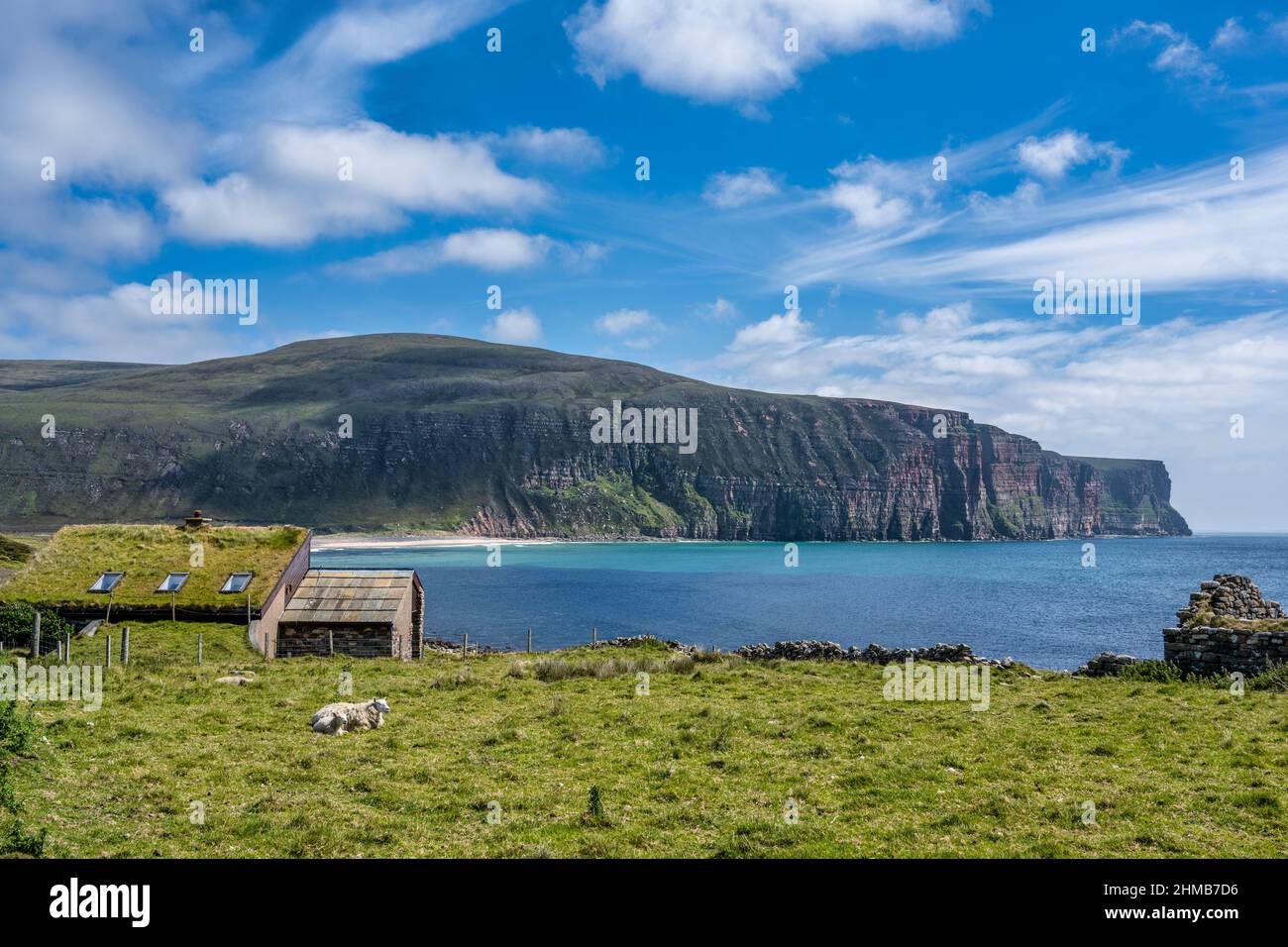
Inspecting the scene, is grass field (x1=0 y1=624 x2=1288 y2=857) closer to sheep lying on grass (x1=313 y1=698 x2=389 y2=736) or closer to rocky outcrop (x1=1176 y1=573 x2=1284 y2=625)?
sheep lying on grass (x1=313 y1=698 x2=389 y2=736)

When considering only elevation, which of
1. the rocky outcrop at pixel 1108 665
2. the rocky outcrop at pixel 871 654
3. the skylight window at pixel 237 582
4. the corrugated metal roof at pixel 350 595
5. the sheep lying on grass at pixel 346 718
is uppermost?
the skylight window at pixel 237 582

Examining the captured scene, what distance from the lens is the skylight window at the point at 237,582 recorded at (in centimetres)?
4075

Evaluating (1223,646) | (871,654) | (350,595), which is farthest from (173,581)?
(1223,646)

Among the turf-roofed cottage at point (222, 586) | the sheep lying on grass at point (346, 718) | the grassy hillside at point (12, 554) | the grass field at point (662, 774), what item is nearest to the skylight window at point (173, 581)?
the turf-roofed cottage at point (222, 586)

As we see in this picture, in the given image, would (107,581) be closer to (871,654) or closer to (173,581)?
(173,581)

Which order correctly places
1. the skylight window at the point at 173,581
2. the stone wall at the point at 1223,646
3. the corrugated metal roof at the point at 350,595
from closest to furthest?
1. the stone wall at the point at 1223,646
2. the corrugated metal roof at the point at 350,595
3. the skylight window at the point at 173,581

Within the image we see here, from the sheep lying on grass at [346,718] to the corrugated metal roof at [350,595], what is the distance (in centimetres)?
1976

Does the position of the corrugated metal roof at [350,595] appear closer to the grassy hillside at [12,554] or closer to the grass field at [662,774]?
the grass field at [662,774]

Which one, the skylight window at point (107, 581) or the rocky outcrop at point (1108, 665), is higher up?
the skylight window at point (107, 581)

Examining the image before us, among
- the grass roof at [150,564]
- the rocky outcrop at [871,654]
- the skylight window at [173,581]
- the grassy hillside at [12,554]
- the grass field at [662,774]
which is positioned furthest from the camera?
the grassy hillside at [12,554]

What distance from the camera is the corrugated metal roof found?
40.9 m

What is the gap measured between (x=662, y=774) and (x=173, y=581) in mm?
35357

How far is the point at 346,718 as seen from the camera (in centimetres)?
2042

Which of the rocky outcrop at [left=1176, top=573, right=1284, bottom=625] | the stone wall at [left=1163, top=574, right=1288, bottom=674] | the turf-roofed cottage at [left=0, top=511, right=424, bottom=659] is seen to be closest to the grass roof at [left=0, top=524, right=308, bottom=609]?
the turf-roofed cottage at [left=0, top=511, right=424, bottom=659]
